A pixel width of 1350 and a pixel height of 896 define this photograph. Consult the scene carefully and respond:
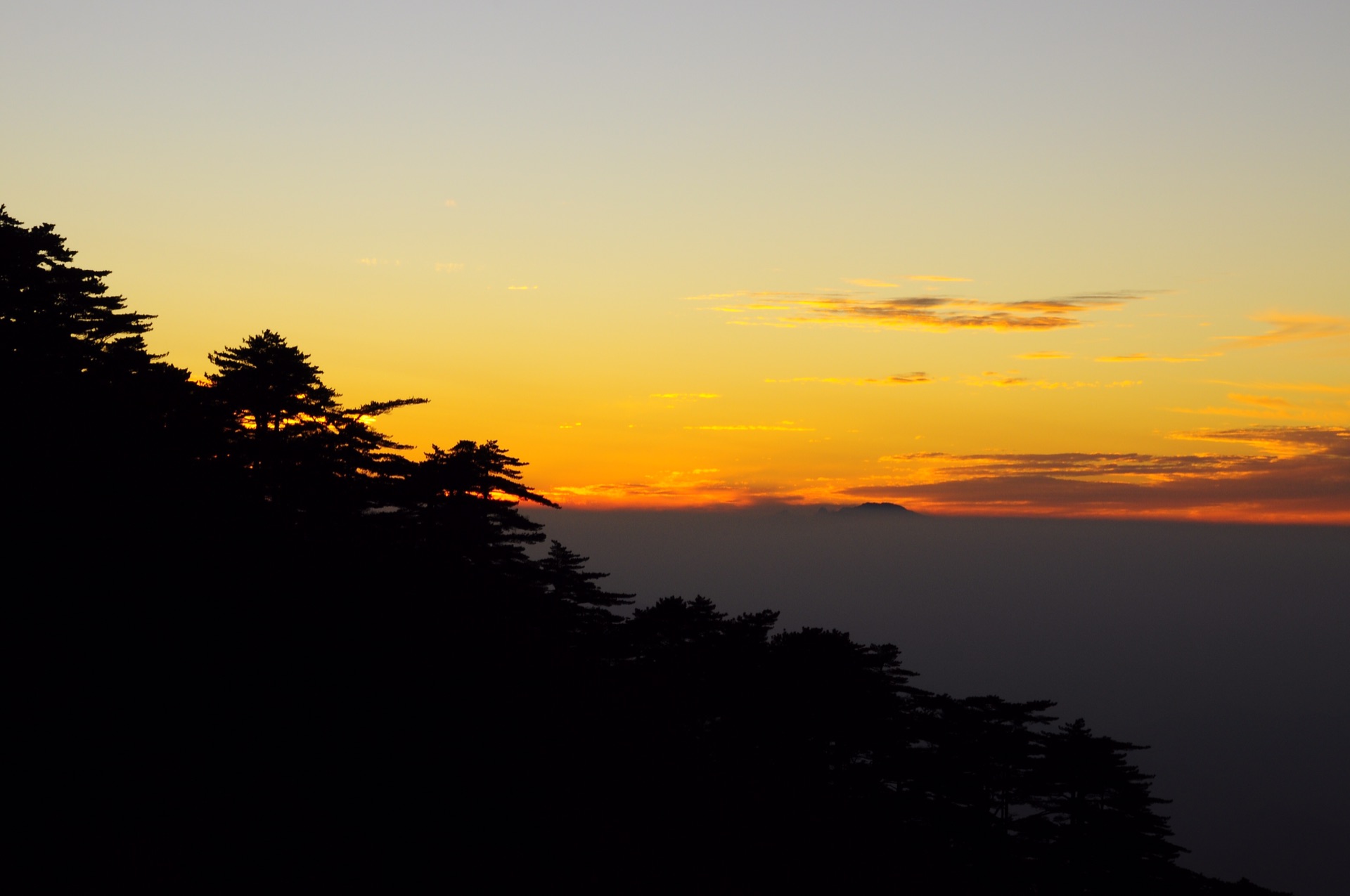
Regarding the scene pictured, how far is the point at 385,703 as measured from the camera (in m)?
23.0

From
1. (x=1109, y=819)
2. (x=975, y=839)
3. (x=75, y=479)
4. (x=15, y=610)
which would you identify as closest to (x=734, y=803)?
(x=15, y=610)

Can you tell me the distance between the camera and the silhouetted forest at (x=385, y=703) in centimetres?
1748

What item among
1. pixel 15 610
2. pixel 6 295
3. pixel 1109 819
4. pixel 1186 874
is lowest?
pixel 1186 874

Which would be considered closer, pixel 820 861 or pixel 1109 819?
pixel 820 861

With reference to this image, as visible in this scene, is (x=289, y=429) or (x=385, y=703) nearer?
(x=385, y=703)

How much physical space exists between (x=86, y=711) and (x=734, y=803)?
17620mm

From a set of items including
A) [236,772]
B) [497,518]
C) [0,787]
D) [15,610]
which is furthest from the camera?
[497,518]

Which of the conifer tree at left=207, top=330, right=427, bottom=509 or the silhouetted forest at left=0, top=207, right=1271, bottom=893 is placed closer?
the silhouetted forest at left=0, top=207, right=1271, bottom=893

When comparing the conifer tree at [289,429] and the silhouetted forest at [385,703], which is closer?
the silhouetted forest at [385,703]

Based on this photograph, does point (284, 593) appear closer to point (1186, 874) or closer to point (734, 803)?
point (734, 803)

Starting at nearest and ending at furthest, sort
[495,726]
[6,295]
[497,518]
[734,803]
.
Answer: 1. [495,726]
2. [734,803]
3. [6,295]
4. [497,518]

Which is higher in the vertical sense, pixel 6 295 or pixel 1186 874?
pixel 6 295

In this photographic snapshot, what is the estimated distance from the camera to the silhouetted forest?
57.4 feet

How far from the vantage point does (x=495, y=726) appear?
24.0 metres
